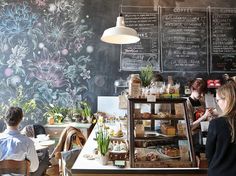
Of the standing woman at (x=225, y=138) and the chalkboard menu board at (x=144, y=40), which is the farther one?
the chalkboard menu board at (x=144, y=40)

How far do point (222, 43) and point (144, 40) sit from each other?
144 centimetres

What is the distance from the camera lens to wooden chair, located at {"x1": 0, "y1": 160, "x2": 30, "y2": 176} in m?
2.71

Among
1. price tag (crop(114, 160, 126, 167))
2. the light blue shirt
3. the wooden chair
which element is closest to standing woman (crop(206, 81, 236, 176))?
price tag (crop(114, 160, 126, 167))

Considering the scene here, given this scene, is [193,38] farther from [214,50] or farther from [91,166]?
[91,166]

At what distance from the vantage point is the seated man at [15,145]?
295 centimetres

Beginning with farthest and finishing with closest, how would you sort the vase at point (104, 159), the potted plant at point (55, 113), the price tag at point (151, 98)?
the potted plant at point (55, 113)
the price tag at point (151, 98)
the vase at point (104, 159)

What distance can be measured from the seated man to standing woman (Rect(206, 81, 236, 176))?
73.0 inches

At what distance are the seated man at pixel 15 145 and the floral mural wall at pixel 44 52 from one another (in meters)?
2.29

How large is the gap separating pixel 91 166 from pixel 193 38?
12.4 ft

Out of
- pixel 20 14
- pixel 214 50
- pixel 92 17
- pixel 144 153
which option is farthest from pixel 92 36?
pixel 144 153

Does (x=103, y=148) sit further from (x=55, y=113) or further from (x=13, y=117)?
→ (x=55, y=113)

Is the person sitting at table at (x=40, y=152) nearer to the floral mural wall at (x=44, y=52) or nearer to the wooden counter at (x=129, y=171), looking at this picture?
the floral mural wall at (x=44, y=52)

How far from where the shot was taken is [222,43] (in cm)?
534

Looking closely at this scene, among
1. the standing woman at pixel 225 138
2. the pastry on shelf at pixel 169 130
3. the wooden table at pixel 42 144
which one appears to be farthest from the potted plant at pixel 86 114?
the standing woman at pixel 225 138
